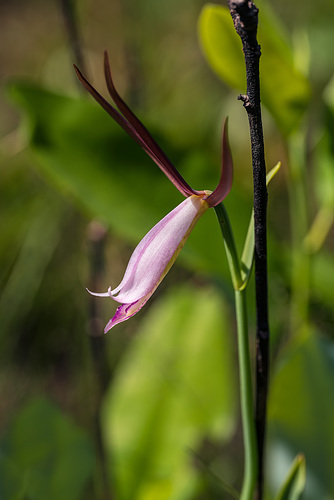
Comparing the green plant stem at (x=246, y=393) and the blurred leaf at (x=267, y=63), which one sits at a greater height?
the blurred leaf at (x=267, y=63)

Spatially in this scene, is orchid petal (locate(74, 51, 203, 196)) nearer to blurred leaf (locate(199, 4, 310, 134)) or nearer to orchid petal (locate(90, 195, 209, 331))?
orchid petal (locate(90, 195, 209, 331))

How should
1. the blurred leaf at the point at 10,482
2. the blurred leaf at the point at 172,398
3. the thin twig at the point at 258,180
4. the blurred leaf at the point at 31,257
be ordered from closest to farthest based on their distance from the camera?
the thin twig at the point at 258,180 → the blurred leaf at the point at 10,482 → the blurred leaf at the point at 172,398 → the blurred leaf at the point at 31,257

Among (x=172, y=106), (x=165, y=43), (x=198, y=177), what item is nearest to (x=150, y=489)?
(x=198, y=177)

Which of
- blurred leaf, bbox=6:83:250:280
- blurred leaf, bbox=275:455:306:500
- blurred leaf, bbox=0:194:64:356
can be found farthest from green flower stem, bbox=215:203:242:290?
blurred leaf, bbox=0:194:64:356

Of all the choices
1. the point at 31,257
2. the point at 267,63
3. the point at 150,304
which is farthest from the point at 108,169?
the point at 150,304

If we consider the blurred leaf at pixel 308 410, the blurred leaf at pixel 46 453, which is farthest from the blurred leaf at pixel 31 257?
the blurred leaf at pixel 308 410

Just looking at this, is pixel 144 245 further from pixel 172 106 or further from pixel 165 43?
pixel 165 43

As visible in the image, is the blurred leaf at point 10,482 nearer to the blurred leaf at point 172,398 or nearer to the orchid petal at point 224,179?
the blurred leaf at point 172,398
